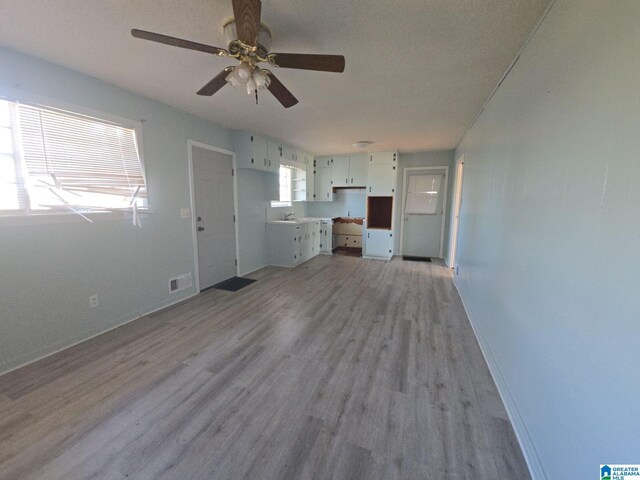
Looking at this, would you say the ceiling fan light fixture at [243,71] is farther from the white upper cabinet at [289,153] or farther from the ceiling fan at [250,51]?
the white upper cabinet at [289,153]

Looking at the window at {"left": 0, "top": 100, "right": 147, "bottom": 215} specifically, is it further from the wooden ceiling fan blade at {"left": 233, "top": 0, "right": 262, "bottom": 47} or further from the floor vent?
the wooden ceiling fan blade at {"left": 233, "top": 0, "right": 262, "bottom": 47}

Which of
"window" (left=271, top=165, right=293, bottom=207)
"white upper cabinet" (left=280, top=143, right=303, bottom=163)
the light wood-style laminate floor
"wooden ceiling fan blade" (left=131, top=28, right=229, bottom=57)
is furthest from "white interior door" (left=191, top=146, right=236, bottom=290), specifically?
"wooden ceiling fan blade" (left=131, top=28, right=229, bottom=57)

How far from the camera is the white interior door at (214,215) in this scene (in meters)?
3.59

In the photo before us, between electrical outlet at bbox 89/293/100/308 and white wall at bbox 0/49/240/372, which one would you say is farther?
electrical outlet at bbox 89/293/100/308

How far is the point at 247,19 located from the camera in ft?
4.41

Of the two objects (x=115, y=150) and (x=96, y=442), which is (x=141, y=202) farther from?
(x=96, y=442)

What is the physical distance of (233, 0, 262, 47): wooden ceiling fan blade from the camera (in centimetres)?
127

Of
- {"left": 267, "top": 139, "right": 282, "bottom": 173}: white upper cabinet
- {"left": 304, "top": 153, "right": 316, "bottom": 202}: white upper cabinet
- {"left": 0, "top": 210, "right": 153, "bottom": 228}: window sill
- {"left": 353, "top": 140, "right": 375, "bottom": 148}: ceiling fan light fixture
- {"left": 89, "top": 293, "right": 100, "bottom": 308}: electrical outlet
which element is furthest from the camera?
{"left": 304, "top": 153, "right": 316, "bottom": 202}: white upper cabinet

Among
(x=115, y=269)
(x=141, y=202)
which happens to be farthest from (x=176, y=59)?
(x=115, y=269)

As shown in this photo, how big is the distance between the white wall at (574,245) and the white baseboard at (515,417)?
0.03ft

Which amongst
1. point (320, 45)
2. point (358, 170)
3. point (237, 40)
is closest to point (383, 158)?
point (358, 170)

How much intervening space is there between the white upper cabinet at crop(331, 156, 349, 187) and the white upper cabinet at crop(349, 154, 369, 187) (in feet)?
0.33

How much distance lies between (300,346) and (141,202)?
2.38m

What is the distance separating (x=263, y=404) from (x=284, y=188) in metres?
4.54
